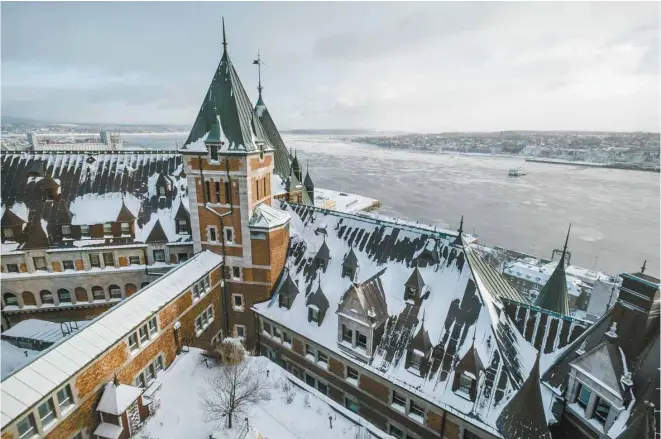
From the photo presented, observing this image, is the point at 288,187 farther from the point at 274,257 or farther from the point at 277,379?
the point at 277,379

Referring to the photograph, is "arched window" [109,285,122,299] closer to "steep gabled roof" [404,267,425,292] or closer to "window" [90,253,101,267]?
"window" [90,253,101,267]

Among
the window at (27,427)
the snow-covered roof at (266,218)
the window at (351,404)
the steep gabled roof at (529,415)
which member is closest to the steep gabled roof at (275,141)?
the snow-covered roof at (266,218)

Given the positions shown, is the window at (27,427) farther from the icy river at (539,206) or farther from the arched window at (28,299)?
the icy river at (539,206)

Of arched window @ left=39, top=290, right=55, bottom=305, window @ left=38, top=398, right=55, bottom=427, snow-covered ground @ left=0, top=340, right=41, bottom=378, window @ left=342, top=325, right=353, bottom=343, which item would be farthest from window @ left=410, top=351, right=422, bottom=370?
arched window @ left=39, top=290, right=55, bottom=305

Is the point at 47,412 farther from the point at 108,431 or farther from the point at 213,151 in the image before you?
the point at 213,151

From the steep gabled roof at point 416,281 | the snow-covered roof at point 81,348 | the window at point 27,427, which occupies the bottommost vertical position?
the window at point 27,427

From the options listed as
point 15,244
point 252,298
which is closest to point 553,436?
point 252,298
